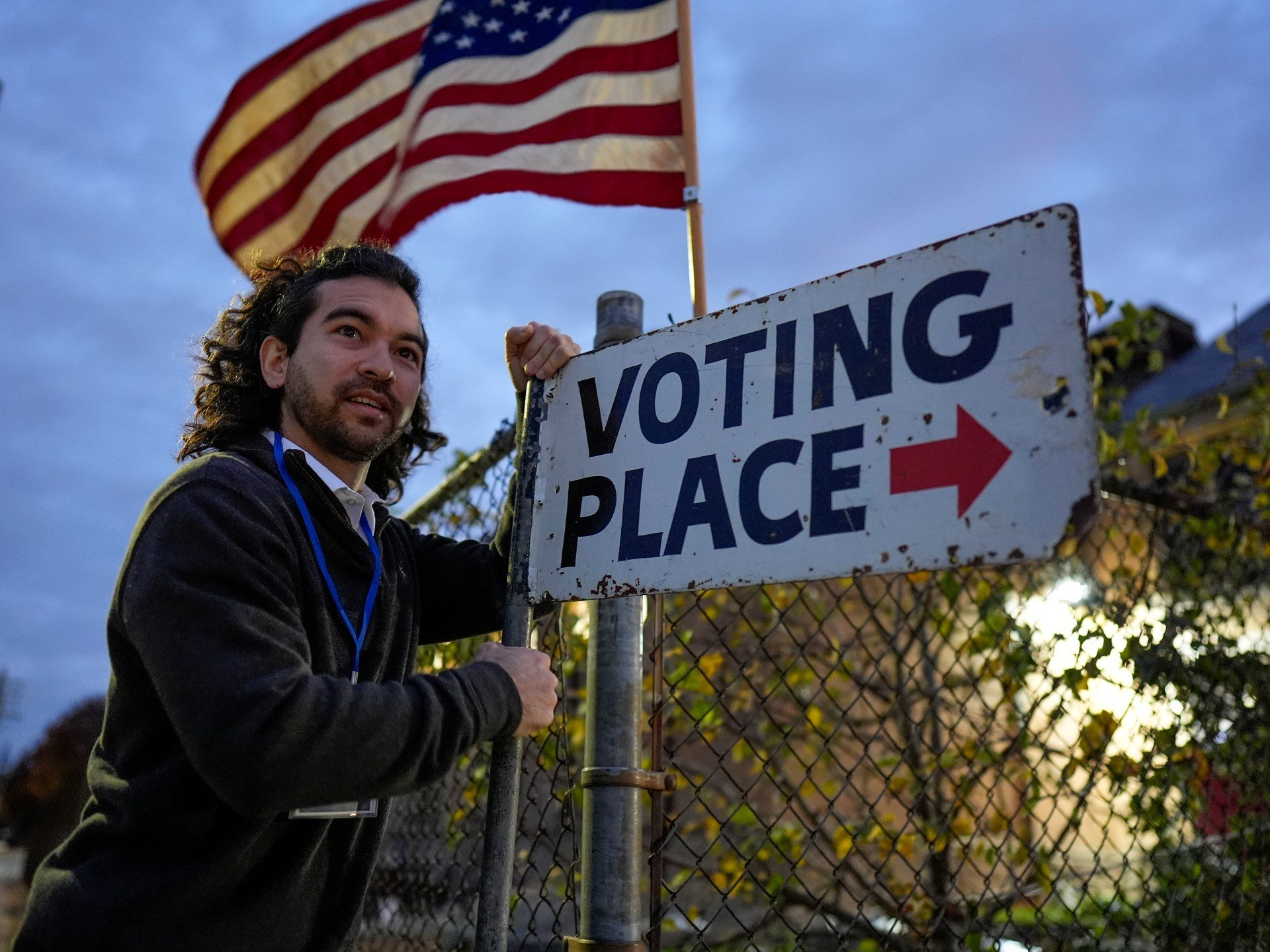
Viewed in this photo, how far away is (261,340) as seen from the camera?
2.28 m

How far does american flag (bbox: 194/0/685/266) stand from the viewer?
305cm

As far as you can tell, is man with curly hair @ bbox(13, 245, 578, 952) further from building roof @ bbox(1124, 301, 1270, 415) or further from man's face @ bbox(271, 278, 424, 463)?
building roof @ bbox(1124, 301, 1270, 415)

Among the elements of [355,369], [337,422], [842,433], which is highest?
[355,369]

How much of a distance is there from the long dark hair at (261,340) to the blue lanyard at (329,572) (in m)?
0.24

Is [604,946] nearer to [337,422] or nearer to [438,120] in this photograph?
[337,422]

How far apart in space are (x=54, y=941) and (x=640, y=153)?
8.55 feet

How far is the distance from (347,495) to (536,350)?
0.50m

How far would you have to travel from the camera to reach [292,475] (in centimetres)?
174

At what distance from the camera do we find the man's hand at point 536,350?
5.85ft

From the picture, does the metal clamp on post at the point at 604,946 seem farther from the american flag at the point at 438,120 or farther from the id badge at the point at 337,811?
the american flag at the point at 438,120

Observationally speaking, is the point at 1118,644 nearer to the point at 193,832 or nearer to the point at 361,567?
the point at 361,567

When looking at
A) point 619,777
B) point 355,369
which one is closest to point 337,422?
point 355,369

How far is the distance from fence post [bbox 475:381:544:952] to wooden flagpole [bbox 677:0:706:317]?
2.19 feet

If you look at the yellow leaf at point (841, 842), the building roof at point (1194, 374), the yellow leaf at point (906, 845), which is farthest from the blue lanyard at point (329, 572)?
the building roof at point (1194, 374)
